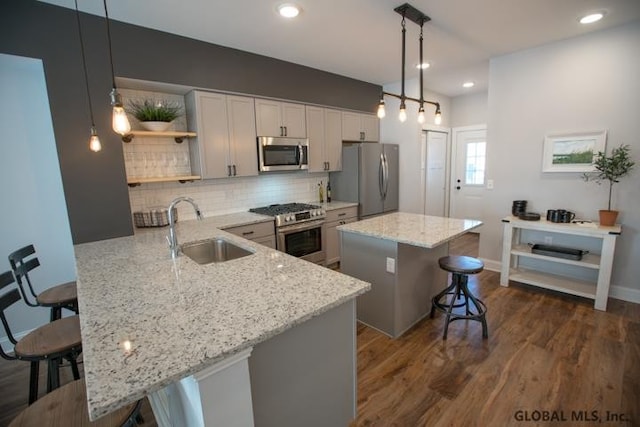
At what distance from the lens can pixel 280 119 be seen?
3.73 metres

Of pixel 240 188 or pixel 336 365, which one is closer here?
pixel 336 365

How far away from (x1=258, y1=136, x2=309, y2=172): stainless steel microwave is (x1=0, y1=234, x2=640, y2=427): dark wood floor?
2.17 m

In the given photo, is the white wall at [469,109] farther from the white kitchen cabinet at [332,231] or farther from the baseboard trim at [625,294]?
the baseboard trim at [625,294]

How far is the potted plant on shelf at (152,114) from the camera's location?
289 centimetres

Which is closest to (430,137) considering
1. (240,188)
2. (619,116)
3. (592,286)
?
(619,116)

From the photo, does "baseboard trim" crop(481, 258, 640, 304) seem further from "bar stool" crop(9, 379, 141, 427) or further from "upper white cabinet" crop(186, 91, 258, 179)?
"bar stool" crop(9, 379, 141, 427)

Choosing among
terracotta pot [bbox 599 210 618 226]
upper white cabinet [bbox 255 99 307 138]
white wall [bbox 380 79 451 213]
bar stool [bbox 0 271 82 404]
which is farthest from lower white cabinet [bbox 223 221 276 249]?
terracotta pot [bbox 599 210 618 226]

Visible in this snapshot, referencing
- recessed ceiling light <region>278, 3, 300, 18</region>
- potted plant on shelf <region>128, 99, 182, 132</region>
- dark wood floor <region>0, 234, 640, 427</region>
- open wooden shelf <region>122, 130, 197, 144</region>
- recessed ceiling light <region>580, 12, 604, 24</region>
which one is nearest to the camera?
dark wood floor <region>0, 234, 640, 427</region>

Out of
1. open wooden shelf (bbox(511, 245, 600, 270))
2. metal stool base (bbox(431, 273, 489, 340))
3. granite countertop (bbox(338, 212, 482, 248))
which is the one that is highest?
granite countertop (bbox(338, 212, 482, 248))

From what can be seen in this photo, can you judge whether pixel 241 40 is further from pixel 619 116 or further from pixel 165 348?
pixel 619 116

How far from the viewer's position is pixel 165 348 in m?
0.99

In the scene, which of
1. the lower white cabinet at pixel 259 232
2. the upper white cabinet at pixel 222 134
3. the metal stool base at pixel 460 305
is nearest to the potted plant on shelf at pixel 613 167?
the metal stool base at pixel 460 305

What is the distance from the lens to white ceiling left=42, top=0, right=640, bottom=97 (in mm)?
2361

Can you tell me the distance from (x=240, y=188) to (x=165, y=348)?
119 inches
